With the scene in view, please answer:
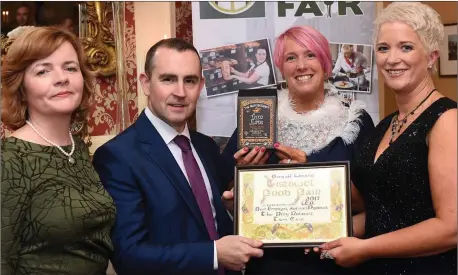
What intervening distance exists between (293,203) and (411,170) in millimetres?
406

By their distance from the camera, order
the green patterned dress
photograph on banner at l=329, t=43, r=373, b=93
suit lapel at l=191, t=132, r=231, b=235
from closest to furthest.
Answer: the green patterned dress < suit lapel at l=191, t=132, r=231, b=235 < photograph on banner at l=329, t=43, r=373, b=93

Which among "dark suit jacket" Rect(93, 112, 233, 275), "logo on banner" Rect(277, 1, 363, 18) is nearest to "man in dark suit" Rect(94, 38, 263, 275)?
"dark suit jacket" Rect(93, 112, 233, 275)

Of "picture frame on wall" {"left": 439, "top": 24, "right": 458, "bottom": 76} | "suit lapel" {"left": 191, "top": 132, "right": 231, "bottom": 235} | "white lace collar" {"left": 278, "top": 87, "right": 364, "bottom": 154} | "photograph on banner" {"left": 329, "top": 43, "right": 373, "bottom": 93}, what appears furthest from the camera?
"picture frame on wall" {"left": 439, "top": 24, "right": 458, "bottom": 76}

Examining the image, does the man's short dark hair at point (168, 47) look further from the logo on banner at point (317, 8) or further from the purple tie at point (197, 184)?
the logo on banner at point (317, 8)

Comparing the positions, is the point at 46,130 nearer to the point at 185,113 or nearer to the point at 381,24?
the point at 185,113

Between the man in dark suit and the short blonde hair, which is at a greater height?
the short blonde hair

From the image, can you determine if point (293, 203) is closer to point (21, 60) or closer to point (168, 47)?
point (168, 47)

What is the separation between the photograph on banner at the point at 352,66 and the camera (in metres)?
2.83

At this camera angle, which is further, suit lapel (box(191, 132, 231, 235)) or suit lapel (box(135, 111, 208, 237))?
suit lapel (box(191, 132, 231, 235))

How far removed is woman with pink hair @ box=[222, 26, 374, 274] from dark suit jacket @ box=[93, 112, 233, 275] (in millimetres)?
237

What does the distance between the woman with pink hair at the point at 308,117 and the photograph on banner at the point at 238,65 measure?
1.22ft

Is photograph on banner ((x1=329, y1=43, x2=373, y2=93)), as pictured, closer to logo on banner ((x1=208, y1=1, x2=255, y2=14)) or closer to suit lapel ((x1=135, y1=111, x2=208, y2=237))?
logo on banner ((x1=208, y1=1, x2=255, y2=14))

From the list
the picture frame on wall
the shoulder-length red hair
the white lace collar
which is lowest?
the white lace collar

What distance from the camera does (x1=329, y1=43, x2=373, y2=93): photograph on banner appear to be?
283cm
